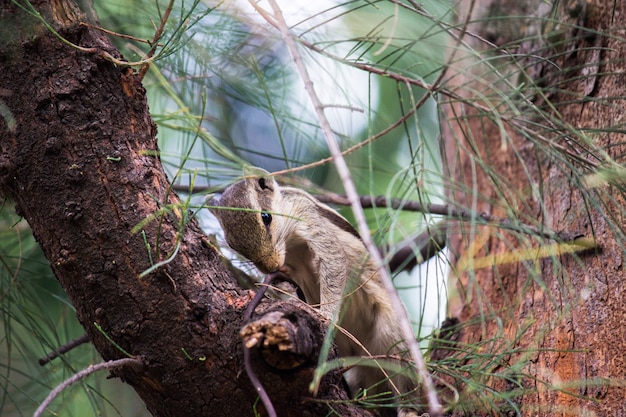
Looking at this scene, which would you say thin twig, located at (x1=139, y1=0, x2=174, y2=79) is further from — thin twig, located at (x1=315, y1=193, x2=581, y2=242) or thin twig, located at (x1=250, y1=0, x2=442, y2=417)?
thin twig, located at (x1=315, y1=193, x2=581, y2=242)

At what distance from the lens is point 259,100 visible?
9.39ft

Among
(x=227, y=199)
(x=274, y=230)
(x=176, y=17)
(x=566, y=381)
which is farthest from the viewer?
(x=227, y=199)

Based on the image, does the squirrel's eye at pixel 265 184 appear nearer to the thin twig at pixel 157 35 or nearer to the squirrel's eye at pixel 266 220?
the squirrel's eye at pixel 266 220

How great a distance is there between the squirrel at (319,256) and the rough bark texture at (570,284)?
0.38 m

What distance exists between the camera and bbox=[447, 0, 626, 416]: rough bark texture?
6.00 feet

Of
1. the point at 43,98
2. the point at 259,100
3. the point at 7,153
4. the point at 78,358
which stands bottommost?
the point at 78,358

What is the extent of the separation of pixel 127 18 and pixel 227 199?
2.71ft

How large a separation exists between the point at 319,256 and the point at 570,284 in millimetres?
974

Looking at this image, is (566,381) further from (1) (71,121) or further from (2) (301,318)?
(1) (71,121)

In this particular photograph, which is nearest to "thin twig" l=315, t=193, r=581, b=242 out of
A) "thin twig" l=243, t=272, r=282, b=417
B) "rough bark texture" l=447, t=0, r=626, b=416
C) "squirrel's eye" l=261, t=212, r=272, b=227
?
"rough bark texture" l=447, t=0, r=626, b=416

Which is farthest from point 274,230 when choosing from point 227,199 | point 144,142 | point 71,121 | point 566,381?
point 566,381

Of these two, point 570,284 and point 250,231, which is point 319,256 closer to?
point 250,231

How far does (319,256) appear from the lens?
2635 millimetres

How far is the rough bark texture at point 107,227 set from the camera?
1658 mm
